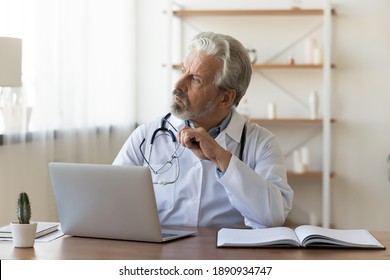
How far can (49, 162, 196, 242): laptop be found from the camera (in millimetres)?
2078

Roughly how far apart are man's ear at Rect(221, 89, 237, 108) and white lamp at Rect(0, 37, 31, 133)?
0.90 m

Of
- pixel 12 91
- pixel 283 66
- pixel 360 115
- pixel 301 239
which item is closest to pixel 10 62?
pixel 12 91

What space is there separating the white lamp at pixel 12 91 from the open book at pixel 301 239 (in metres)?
1.31

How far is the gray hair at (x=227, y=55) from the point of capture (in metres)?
2.72

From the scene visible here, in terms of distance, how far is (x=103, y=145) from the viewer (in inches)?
203

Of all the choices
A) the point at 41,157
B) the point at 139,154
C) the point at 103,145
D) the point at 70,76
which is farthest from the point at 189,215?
the point at 103,145

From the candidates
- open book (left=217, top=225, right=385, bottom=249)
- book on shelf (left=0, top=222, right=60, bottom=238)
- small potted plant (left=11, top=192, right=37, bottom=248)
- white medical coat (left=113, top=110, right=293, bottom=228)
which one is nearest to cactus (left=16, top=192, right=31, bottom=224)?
small potted plant (left=11, top=192, right=37, bottom=248)

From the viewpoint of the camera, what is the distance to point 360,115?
5613 mm

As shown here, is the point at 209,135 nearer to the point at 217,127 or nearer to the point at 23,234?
the point at 217,127

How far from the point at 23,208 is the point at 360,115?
3.99 meters

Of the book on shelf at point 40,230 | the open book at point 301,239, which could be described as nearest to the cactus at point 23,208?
the book on shelf at point 40,230

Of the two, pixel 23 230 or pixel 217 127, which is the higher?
pixel 217 127

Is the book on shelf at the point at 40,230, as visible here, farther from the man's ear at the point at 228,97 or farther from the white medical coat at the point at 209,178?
the man's ear at the point at 228,97
